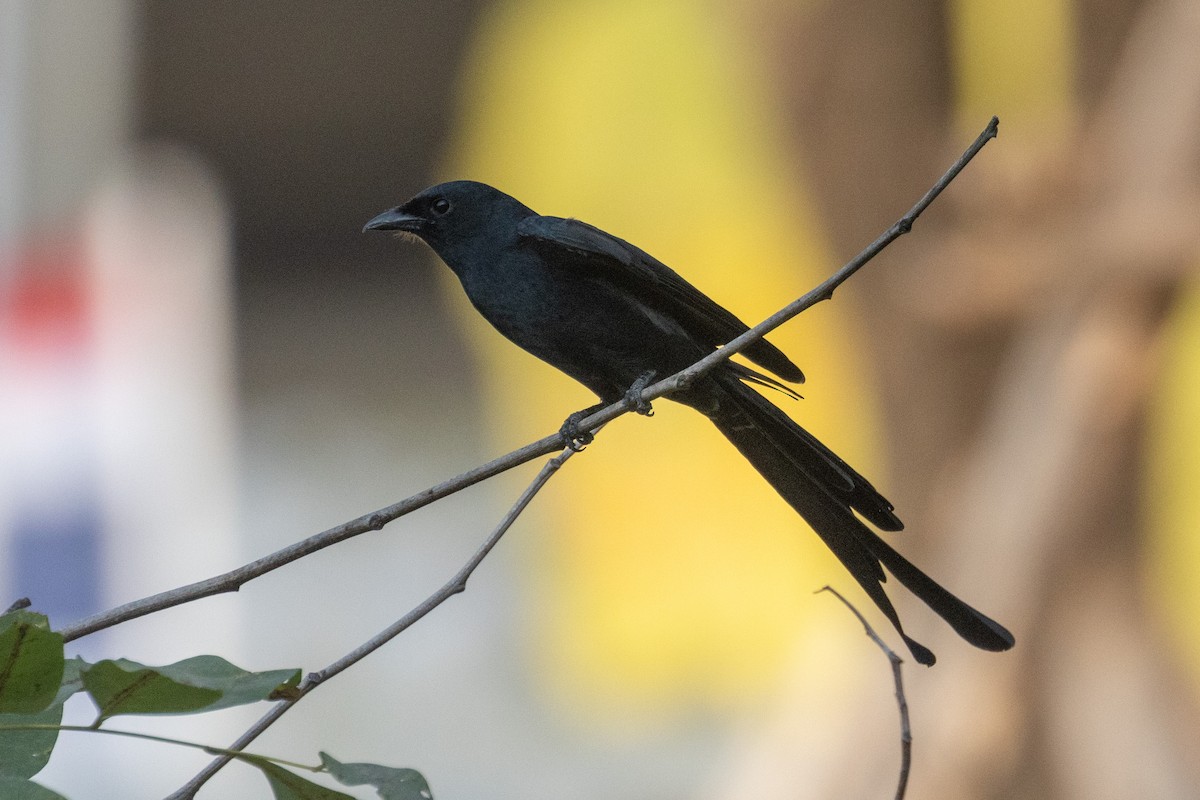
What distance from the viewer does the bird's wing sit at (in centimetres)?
117

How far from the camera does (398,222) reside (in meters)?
1.33

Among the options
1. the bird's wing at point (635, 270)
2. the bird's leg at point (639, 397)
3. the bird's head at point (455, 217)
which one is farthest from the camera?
the bird's head at point (455, 217)

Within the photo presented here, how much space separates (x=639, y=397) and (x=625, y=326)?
14.1 inches

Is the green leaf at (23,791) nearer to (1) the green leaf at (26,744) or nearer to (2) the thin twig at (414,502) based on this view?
(1) the green leaf at (26,744)

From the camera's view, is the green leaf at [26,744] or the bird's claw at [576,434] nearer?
the green leaf at [26,744]

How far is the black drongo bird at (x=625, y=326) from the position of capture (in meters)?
1.16

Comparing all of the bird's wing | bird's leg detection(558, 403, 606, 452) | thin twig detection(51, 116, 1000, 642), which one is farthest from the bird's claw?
thin twig detection(51, 116, 1000, 642)

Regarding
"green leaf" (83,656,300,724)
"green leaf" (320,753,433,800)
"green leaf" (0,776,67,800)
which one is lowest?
"green leaf" (320,753,433,800)

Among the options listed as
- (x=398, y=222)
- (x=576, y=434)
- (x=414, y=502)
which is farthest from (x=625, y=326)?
(x=414, y=502)

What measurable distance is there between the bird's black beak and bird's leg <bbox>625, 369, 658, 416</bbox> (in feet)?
0.96

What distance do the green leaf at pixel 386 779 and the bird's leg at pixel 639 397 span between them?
13.5 inches

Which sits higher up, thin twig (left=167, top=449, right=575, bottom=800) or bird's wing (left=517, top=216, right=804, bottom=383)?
bird's wing (left=517, top=216, right=804, bottom=383)

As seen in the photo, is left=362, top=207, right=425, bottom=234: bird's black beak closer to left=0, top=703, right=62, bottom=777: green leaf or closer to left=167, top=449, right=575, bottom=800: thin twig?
left=167, top=449, right=575, bottom=800: thin twig

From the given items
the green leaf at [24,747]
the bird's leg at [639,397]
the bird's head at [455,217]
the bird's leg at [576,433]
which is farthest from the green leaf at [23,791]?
the bird's head at [455,217]
